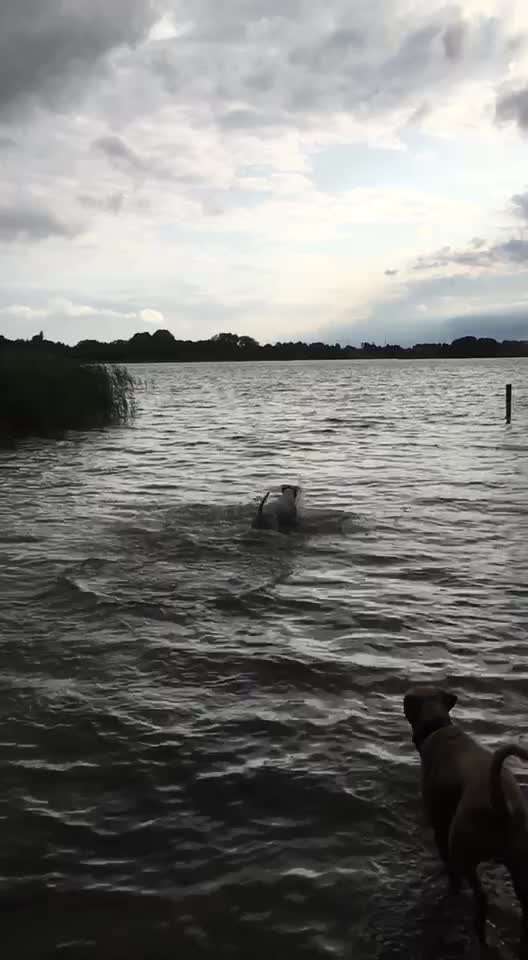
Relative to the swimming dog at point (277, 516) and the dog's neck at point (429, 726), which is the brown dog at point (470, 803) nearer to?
the dog's neck at point (429, 726)

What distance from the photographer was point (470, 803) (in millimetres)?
3662

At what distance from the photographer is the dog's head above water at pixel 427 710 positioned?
457 cm

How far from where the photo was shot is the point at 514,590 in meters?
9.50

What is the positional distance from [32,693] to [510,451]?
21.8 meters

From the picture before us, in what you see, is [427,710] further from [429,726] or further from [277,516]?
[277,516]

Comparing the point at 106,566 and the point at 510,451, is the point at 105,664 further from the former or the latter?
the point at 510,451

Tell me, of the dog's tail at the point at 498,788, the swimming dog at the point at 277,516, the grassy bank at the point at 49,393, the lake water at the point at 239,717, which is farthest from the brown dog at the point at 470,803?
the grassy bank at the point at 49,393

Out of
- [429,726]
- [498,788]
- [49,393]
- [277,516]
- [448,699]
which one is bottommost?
[277,516]

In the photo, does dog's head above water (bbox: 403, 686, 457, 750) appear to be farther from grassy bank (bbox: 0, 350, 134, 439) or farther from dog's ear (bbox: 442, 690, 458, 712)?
grassy bank (bbox: 0, 350, 134, 439)

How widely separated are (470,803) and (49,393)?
28183 millimetres

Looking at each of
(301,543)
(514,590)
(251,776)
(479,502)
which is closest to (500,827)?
(251,776)

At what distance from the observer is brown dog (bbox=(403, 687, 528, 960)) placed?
346 centimetres

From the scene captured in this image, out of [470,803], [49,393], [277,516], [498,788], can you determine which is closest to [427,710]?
[470,803]

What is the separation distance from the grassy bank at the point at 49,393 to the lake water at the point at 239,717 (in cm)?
1493
